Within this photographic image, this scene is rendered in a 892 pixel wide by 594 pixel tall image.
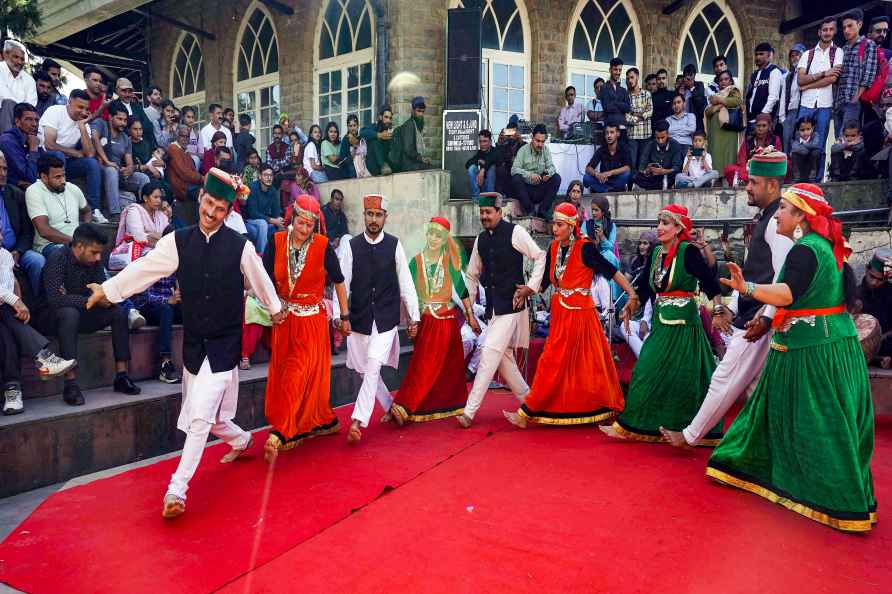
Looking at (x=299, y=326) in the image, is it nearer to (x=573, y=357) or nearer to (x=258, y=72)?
(x=573, y=357)

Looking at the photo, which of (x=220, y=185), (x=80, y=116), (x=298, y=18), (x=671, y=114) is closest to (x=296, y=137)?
(x=298, y=18)

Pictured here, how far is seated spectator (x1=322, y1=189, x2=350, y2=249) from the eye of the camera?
11.4 m

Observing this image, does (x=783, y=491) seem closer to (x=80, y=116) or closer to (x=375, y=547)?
(x=375, y=547)

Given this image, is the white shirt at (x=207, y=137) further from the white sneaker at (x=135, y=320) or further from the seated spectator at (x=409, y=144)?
the white sneaker at (x=135, y=320)

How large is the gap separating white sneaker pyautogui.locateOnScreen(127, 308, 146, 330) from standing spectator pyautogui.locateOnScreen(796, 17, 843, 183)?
815 cm

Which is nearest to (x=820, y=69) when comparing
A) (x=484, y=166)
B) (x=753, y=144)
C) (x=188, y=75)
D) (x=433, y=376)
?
(x=753, y=144)

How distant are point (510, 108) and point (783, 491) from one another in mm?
10814

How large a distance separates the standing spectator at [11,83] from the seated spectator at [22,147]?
3.18ft

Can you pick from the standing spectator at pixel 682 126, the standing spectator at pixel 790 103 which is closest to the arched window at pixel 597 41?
the standing spectator at pixel 682 126

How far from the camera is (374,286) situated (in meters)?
5.82

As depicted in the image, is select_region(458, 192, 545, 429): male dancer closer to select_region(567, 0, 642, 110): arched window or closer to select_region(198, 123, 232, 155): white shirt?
select_region(198, 123, 232, 155): white shirt

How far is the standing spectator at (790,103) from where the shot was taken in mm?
9320

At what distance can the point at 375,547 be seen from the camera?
11.5 ft

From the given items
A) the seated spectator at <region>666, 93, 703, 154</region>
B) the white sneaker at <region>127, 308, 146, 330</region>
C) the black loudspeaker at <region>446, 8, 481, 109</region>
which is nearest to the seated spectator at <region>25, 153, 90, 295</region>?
the white sneaker at <region>127, 308, 146, 330</region>
